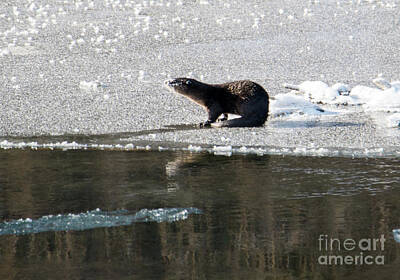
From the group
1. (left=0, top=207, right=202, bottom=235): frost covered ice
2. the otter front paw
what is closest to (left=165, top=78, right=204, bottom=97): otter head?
the otter front paw

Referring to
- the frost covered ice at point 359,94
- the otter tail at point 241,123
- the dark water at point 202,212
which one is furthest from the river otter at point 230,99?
the dark water at point 202,212

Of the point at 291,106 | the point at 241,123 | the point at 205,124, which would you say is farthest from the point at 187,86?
the point at 291,106

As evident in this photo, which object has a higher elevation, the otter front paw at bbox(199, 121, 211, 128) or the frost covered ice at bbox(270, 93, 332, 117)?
the frost covered ice at bbox(270, 93, 332, 117)

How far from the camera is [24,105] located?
34.1 ft

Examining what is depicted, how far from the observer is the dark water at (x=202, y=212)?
4555mm

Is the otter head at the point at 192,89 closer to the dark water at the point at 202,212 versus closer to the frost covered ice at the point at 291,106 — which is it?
the frost covered ice at the point at 291,106

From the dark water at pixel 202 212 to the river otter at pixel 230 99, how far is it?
180 centimetres

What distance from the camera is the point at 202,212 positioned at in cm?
573

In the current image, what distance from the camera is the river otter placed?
9539 mm

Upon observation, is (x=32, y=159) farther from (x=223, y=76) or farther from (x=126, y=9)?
(x=126, y=9)

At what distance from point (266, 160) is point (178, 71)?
512cm

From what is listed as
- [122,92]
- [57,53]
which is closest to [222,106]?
[122,92]

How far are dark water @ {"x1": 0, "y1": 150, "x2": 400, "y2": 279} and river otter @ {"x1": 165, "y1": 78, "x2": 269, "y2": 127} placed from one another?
5.91 feet

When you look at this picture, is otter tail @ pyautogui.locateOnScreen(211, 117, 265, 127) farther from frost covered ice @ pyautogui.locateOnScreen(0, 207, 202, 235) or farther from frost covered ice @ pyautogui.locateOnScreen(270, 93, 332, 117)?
frost covered ice @ pyautogui.locateOnScreen(0, 207, 202, 235)
